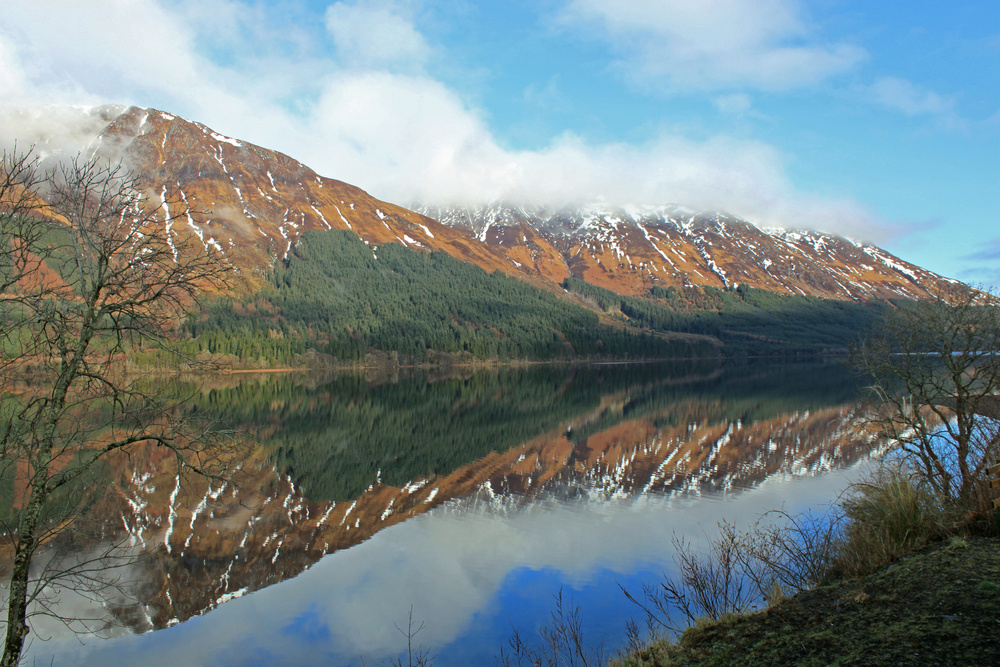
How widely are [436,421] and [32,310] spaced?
34.7m

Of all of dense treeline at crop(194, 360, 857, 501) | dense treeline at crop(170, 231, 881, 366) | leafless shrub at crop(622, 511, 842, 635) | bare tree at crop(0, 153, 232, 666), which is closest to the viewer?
bare tree at crop(0, 153, 232, 666)

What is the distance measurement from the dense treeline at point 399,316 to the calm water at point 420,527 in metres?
75.5

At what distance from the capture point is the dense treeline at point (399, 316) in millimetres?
117062

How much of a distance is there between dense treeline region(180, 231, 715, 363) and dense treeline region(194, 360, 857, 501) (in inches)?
1748

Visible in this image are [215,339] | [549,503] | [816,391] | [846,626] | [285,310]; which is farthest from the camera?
[285,310]

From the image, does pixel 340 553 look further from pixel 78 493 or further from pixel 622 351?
pixel 622 351

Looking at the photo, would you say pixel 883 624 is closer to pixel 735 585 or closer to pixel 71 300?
pixel 735 585

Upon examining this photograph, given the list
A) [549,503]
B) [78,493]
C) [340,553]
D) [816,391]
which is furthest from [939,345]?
[816,391]

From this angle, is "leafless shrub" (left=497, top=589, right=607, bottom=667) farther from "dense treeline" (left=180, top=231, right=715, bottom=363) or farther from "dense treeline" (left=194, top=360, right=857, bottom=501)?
"dense treeline" (left=180, top=231, right=715, bottom=363)

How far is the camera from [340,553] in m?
16.8

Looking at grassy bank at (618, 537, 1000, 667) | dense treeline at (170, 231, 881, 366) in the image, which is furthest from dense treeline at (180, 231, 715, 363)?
grassy bank at (618, 537, 1000, 667)

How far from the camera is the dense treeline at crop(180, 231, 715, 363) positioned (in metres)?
117

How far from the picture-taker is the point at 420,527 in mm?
19203

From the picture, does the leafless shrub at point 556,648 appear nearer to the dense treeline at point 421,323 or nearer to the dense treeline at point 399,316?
the dense treeline at point 421,323
